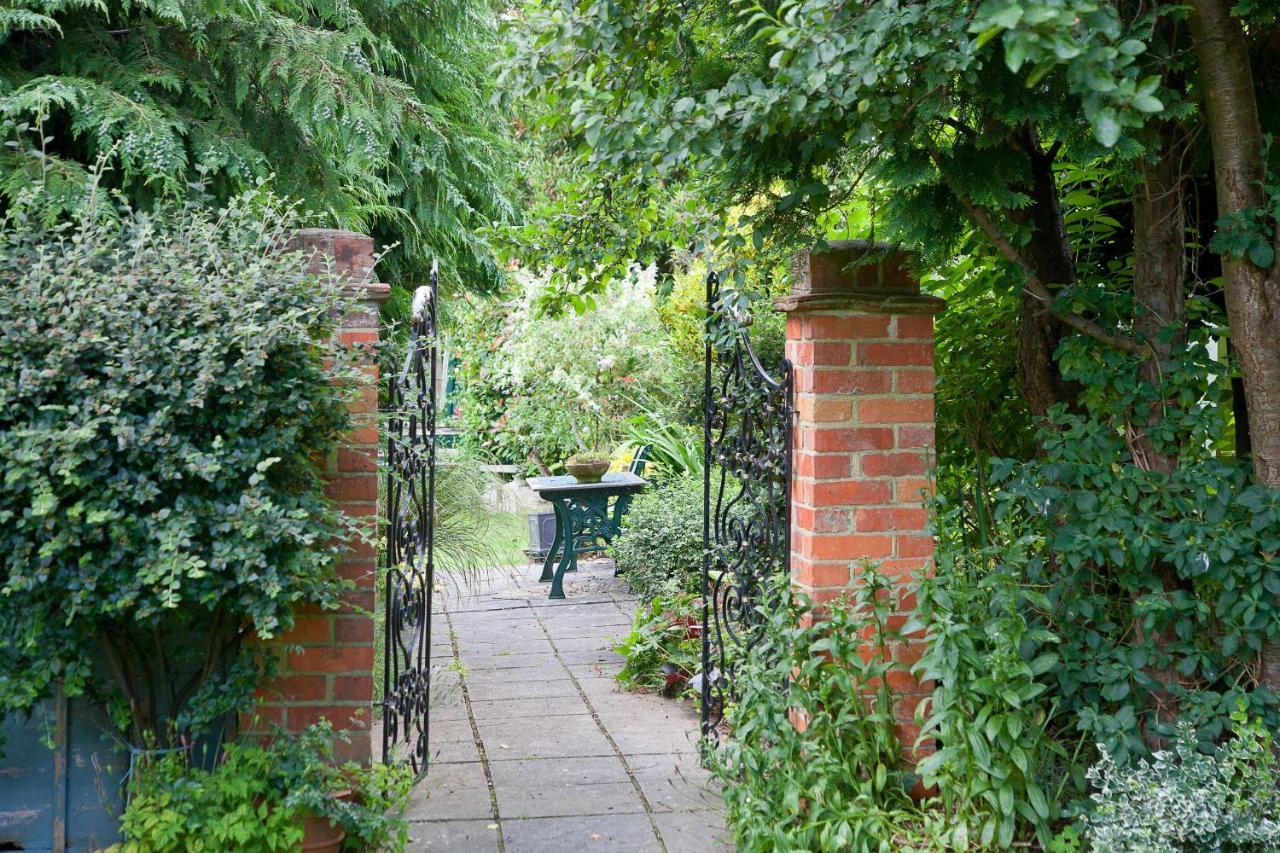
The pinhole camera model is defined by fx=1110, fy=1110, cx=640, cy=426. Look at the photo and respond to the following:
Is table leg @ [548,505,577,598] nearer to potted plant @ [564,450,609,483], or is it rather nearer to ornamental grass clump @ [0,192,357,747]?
potted plant @ [564,450,609,483]

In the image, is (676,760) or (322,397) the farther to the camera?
(676,760)

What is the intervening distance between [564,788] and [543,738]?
63cm

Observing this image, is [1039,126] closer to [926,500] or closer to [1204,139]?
[1204,139]

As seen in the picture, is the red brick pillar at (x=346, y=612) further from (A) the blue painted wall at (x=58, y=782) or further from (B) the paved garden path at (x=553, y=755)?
(B) the paved garden path at (x=553, y=755)

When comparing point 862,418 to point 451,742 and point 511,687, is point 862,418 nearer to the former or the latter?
point 451,742

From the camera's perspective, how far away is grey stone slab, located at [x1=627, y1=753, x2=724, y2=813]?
12.6 ft

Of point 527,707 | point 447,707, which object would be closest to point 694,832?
point 527,707

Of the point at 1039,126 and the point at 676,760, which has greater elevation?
the point at 1039,126

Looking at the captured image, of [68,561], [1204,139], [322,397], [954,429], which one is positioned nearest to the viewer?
[68,561]

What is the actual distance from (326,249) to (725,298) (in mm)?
1191

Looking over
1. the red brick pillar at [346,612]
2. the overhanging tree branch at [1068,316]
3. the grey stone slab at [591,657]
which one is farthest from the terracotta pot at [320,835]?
the grey stone slab at [591,657]

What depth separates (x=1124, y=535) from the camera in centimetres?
290

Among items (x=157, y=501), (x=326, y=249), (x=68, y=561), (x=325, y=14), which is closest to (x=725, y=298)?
(x=326, y=249)

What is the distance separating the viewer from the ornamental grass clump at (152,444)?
2.61 metres
